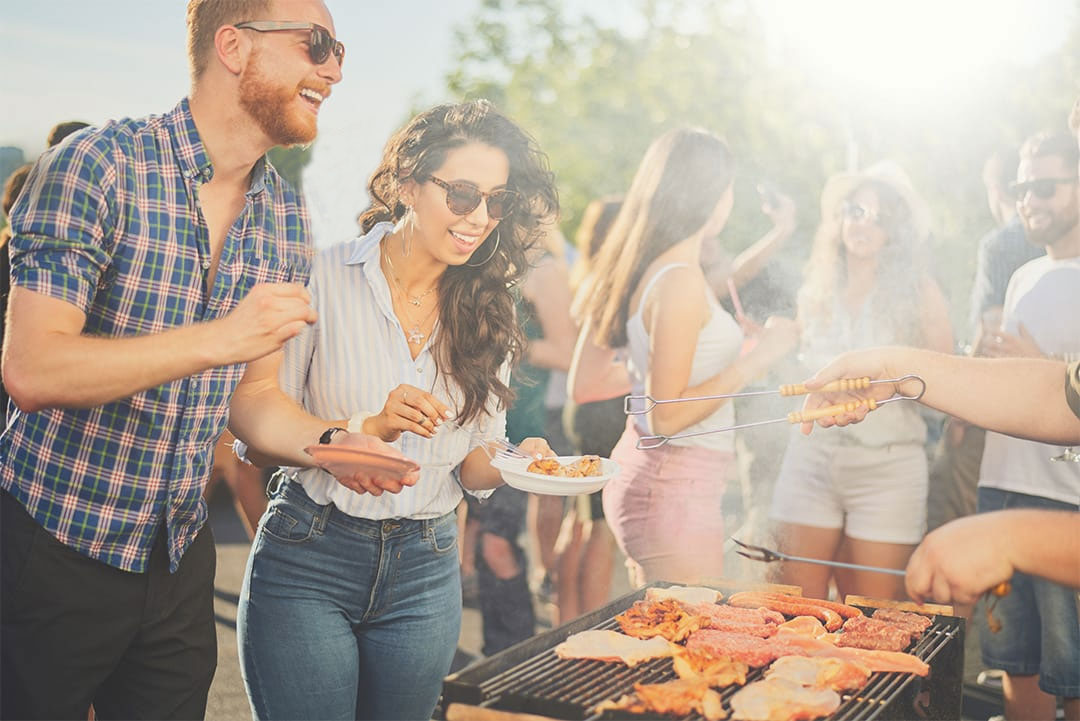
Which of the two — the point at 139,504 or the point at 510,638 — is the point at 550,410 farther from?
the point at 139,504

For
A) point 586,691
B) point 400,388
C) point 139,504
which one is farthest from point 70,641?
point 586,691

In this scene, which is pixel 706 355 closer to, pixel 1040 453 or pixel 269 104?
pixel 1040 453

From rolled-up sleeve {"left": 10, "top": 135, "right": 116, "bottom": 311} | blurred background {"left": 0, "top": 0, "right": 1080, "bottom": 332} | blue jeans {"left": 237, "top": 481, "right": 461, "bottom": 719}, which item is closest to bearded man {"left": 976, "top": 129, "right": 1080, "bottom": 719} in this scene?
blurred background {"left": 0, "top": 0, "right": 1080, "bottom": 332}

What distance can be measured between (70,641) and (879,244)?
2538 millimetres

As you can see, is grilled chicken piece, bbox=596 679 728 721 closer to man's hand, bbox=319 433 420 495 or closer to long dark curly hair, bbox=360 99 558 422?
man's hand, bbox=319 433 420 495

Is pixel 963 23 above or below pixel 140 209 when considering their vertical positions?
above

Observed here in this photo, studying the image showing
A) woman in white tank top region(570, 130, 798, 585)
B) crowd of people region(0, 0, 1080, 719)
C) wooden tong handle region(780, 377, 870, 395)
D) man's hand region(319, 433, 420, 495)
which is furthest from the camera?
woman in white tank top region(570, 130, 798, 585)

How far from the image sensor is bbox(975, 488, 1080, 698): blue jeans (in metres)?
3.25

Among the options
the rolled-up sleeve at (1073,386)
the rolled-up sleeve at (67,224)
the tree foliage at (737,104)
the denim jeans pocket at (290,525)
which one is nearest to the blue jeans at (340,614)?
the denim jeans pocket at (290,525)

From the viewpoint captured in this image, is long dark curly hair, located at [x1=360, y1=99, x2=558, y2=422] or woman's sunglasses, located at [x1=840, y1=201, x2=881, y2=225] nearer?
long dark curly hair, located at [x1=360, y1=99, x2=558, y2=422]

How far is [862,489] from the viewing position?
11.2ft

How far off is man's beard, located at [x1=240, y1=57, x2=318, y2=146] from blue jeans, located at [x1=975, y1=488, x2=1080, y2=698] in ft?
7.65

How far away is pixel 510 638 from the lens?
13.4 feet

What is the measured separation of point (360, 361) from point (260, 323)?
1.72 feet
